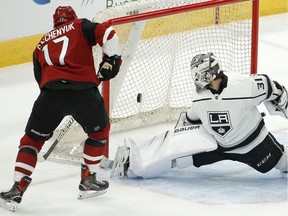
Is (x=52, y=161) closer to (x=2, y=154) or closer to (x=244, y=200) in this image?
(x=2, y=154)

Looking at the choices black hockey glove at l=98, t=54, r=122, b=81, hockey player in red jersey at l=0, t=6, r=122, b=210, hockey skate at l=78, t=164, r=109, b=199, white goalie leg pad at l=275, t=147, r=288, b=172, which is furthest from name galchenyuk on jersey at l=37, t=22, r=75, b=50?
white goalie leg pad at l=275, t=147, r=288, b=172

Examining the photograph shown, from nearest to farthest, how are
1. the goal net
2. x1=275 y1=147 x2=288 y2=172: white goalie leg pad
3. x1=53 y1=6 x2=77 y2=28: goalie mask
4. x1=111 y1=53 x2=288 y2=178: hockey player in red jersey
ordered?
x1=53 y1=6 x2=77 y2=28: goalie mask, x1=111 y1=53 x2=288 y2=178: hockey player in red jersey, x1=275 y1=147 x2=288 y2=172: white goalie leg pad, the goal net

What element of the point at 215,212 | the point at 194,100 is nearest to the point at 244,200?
the point at 215,212

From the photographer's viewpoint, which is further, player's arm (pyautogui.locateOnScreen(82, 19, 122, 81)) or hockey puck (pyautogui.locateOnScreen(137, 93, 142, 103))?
hockey puck (pyautogui.locateOnScreen(137, 93, 142, 103))

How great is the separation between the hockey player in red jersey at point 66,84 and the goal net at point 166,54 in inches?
30.6

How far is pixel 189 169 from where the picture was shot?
5.47 meters

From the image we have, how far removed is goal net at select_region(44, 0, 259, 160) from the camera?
18.9 ft

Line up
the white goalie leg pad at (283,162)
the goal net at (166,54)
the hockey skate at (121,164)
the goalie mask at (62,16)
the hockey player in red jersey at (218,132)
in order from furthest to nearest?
the goal net at (166,54)
the hockey skate at (121,164)
the white goalie leg pad at (283,162)
the hockey player in red jersey at (218,132)
the goalie mask at (62,16)

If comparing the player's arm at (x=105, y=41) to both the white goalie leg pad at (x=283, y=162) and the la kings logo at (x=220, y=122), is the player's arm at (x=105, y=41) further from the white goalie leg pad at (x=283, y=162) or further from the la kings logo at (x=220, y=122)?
the white goalie leg pad at (x=283, y=162)

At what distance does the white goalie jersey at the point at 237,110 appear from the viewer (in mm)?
5094

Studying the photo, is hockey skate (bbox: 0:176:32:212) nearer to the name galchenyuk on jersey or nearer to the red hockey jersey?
the red hockey jersey

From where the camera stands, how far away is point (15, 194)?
4.88 metres

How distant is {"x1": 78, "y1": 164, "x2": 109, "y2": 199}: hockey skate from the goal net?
0.61 meters

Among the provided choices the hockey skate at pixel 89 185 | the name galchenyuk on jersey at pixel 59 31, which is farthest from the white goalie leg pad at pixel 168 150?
the name galchenyuk on jersey at pixel 59 31
